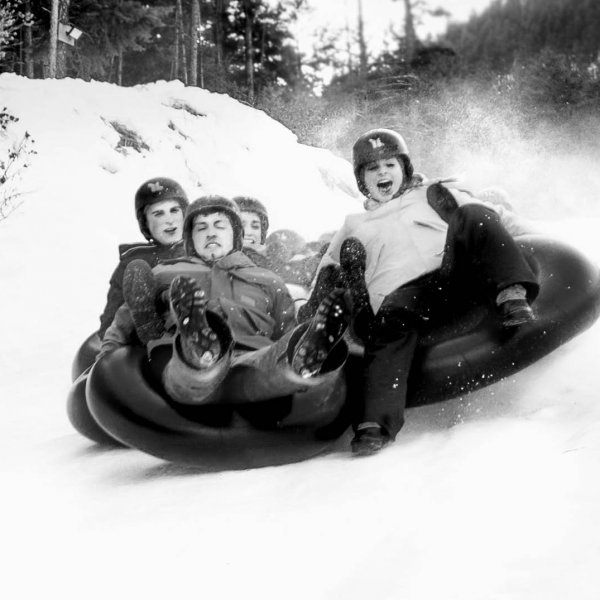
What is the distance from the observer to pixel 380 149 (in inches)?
103

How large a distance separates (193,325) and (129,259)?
154cm

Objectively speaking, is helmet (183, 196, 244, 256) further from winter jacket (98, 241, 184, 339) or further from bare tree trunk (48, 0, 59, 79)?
bare tree trunk (48, 0, 59, 79)

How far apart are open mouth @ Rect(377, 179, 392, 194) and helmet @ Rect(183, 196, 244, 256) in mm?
575

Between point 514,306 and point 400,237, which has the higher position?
point 400,237

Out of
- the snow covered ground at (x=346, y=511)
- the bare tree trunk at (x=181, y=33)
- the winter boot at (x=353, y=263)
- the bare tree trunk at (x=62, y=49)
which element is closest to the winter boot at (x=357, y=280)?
the winter boot at (x=353, y=263)

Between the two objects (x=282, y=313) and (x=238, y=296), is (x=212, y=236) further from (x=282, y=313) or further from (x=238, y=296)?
(x=282, y=313)

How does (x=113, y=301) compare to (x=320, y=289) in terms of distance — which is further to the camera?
(x=113, y=301)

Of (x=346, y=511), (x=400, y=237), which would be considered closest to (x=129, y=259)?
(x=400, y=237)

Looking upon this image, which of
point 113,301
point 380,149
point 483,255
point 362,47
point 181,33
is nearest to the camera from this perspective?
point 483,255

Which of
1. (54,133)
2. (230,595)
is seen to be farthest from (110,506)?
(54,133)

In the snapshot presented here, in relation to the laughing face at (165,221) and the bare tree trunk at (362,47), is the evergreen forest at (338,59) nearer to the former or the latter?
the bare tree trunk at (362,47)

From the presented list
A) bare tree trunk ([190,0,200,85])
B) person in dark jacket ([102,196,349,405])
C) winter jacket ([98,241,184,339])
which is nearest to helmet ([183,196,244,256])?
person in dark jacket ([102,196,349,405])

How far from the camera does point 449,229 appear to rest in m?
2.23

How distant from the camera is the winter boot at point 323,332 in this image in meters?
1.78
